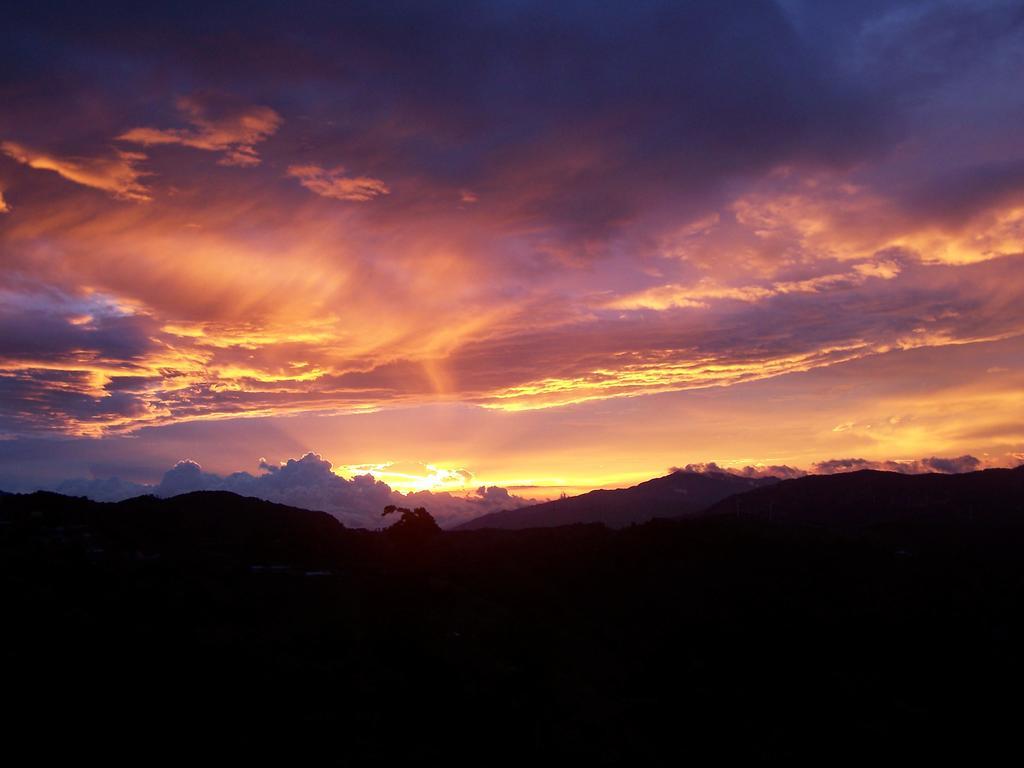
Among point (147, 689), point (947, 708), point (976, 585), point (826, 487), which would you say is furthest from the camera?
point (826, 487)

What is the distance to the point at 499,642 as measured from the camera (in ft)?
156

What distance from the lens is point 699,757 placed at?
113 feet

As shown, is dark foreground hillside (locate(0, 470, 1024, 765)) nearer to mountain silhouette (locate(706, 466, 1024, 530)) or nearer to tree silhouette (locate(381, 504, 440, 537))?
tree silhouette (locate(381, 504, 440, 537))

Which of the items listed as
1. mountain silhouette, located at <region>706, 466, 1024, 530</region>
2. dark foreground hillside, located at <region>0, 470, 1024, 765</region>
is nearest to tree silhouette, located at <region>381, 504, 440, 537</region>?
dark foreground hillside, located at <region>0, 470, 1024, 765</region>

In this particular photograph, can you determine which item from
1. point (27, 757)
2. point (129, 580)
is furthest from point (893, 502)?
point (27, 757)

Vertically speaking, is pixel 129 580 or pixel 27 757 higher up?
pixel 129 580

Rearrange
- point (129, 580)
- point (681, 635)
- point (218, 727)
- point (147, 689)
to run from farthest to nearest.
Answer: point (681, 635), point (129, 580), point (147, 689), point (218, 727)

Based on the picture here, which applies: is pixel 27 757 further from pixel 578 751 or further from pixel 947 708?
pixel 947 708

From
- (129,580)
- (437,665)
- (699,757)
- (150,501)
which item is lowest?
(699,757)

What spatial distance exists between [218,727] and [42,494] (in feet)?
208

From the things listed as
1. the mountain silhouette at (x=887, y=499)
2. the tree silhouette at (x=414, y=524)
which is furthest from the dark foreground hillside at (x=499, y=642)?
the mountain silhouette at (x=887, y=499)

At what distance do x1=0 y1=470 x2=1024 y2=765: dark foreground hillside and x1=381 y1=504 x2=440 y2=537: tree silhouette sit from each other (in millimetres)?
608

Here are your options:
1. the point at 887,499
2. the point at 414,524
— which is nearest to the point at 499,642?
the point at 414,524

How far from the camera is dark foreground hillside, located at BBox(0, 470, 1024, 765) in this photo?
3158 cm
